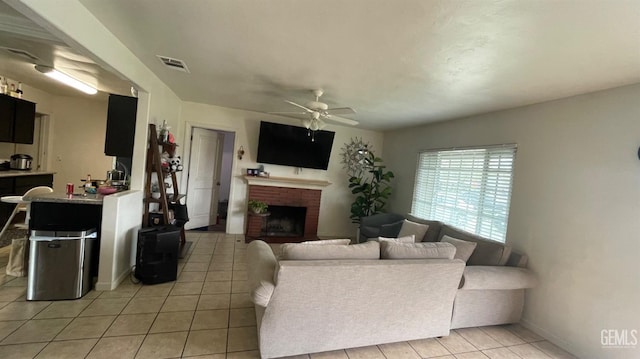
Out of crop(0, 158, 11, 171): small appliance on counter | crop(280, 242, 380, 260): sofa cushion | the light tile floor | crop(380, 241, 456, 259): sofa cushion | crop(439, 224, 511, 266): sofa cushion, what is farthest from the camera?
crop(0, 158, 11, 171): small appliance on counter

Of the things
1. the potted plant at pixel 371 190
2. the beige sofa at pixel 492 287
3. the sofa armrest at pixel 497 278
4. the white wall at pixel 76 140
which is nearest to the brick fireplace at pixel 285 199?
the potted plant at pixel 371 190

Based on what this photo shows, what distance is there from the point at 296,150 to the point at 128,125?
273 centimetres

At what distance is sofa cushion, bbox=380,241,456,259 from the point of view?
2.23 meters

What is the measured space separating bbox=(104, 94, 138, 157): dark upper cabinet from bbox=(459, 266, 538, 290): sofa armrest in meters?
3.83

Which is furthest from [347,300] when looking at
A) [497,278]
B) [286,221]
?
[286,221]

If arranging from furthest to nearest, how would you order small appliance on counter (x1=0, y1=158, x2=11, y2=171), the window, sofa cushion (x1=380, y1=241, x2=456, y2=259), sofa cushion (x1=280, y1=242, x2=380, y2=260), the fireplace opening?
1. the fireplace opening
2. small appliance on counter (x1=0, y1=158, x2=11, y2=171)
3. the window
4. sofa cushion (x1=380, y1=241, x2=456, y2=259)
5. sofa cushion (x1=280, y1=242, x2=380, y2=260)

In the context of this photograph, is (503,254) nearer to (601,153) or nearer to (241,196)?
(601,153)

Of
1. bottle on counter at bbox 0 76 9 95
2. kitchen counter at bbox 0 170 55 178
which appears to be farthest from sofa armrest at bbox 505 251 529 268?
bottle on counter at bbox 0 76 9 95

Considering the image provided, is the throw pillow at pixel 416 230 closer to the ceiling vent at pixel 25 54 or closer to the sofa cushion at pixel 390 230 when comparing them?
the sofa cushion at pixel 390 230

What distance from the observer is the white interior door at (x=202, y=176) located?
494 cm

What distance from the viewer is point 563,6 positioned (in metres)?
1.36

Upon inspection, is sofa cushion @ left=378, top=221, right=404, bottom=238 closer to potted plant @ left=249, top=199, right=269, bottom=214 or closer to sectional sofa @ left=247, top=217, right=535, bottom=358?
sectional sofa @ left=247, top=217, right=535, bottom=358

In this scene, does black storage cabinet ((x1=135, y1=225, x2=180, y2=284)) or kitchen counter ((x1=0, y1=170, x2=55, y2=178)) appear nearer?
black storage cabinet ((x1=135, y1=225, x2=180, y2=284))

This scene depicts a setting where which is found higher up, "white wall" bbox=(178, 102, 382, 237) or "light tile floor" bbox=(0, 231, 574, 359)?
"white wall" bbox=(178, 102, 382, 237)
